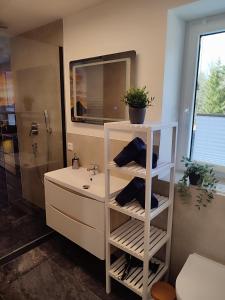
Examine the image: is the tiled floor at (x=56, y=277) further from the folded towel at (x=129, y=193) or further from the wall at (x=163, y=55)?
the folded towel at (x=129, y=193)

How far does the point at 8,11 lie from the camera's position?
6.19ft

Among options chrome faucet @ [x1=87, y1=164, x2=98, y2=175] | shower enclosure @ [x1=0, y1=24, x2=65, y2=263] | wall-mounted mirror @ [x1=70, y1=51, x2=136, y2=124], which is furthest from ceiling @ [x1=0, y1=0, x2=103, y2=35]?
chrome faucet @ [x1=87, y1=164, x2=98, y2=175]

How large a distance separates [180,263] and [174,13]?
1787mm

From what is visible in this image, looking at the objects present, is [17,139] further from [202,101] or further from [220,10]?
[220,10]

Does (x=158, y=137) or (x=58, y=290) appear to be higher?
(x=158, y=137)

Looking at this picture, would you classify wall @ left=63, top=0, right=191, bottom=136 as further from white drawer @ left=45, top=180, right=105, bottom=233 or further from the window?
white drawer @ left=45, top=180, right=105, bottom=233

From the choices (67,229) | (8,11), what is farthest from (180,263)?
(8,11)

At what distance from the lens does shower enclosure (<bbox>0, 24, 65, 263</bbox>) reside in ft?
7.68

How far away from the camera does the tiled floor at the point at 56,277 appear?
1.66 metres

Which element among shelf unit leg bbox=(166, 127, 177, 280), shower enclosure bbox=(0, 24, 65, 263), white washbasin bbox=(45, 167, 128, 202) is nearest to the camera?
shelf unit leg bbox=(166, 127, 177, 280)

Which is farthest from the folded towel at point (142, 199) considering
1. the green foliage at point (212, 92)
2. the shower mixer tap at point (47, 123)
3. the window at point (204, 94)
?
the shower mixer tap at point (47, 123)

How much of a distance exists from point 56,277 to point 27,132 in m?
1.68

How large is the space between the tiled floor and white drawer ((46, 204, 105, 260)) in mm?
301

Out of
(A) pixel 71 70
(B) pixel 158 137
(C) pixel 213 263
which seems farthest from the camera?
(A) pixel 71 70
